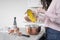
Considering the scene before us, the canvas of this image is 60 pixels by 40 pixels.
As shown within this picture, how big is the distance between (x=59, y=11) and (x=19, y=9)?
124cm

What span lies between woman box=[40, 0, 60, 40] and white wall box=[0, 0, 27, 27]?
1.09 metres

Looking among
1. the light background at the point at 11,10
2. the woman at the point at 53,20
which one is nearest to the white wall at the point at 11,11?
the light background at the point at 11,10

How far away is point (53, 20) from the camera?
3.87 ft

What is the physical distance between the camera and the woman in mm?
1164

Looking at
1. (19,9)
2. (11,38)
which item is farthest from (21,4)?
(11,38)

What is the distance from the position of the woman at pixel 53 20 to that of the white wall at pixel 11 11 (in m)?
1.09

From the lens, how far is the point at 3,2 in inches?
91.8

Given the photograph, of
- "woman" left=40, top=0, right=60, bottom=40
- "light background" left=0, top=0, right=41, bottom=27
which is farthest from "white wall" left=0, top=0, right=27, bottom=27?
"woman" left=40, top=0, right=60, bottom=40

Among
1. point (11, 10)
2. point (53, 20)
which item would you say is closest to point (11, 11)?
point (11, 10)

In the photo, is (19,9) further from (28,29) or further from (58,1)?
→ (58,1)

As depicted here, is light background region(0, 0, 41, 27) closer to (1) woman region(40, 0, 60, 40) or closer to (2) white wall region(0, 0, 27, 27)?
(2) white wall region(0, 0, 27, 27)

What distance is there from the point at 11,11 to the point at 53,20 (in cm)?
127

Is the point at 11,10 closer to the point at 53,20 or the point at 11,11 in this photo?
the point at 11,11

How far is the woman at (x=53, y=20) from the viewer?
1.16 metres
